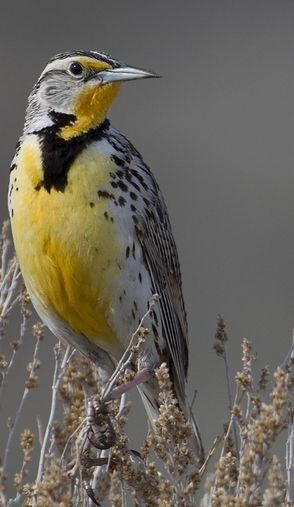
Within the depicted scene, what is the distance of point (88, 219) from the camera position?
4328mm

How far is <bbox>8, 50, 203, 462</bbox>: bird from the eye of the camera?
4.34 metres

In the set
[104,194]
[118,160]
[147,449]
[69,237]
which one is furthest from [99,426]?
[118,160]

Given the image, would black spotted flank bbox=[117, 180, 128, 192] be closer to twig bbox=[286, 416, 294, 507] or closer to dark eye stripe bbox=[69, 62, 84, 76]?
dark eye stripe bbox=[69, 62, 84, 76]

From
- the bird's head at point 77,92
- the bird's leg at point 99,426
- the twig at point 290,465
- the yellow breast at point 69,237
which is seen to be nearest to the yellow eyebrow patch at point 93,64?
the bird's head at point 77,92

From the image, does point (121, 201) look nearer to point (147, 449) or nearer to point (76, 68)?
point (76, 68)

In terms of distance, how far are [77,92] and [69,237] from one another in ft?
1.39

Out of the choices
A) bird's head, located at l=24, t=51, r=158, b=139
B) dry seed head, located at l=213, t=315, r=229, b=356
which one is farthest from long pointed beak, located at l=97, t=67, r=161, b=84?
dry seed head, located at l=213, t=315, r=229, b=356

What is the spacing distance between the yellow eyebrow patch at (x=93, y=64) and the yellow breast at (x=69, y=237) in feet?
0.78

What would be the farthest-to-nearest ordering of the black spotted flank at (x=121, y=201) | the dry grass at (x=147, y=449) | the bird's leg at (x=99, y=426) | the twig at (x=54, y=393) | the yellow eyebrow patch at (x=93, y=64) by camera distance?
the yellow eyebrow patch at (x=93, y=64)
the black spotted flank at (x=121, y=201)
the bird's leg at (x=99, y=426)
the twig at (x=54, y=393)
the dry grass at (x=147, y=449)

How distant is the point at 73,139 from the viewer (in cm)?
445

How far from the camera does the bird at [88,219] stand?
14.2 feet

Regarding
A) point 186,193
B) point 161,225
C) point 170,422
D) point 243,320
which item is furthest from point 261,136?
point 170,422

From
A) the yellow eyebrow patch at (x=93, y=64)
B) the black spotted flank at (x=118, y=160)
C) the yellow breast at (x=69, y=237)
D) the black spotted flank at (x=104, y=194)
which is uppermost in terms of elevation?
the yellow eyebrow patch at (x=93, y=64)

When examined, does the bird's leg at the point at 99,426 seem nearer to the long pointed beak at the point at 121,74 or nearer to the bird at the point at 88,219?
the bird at the point at 88,219
